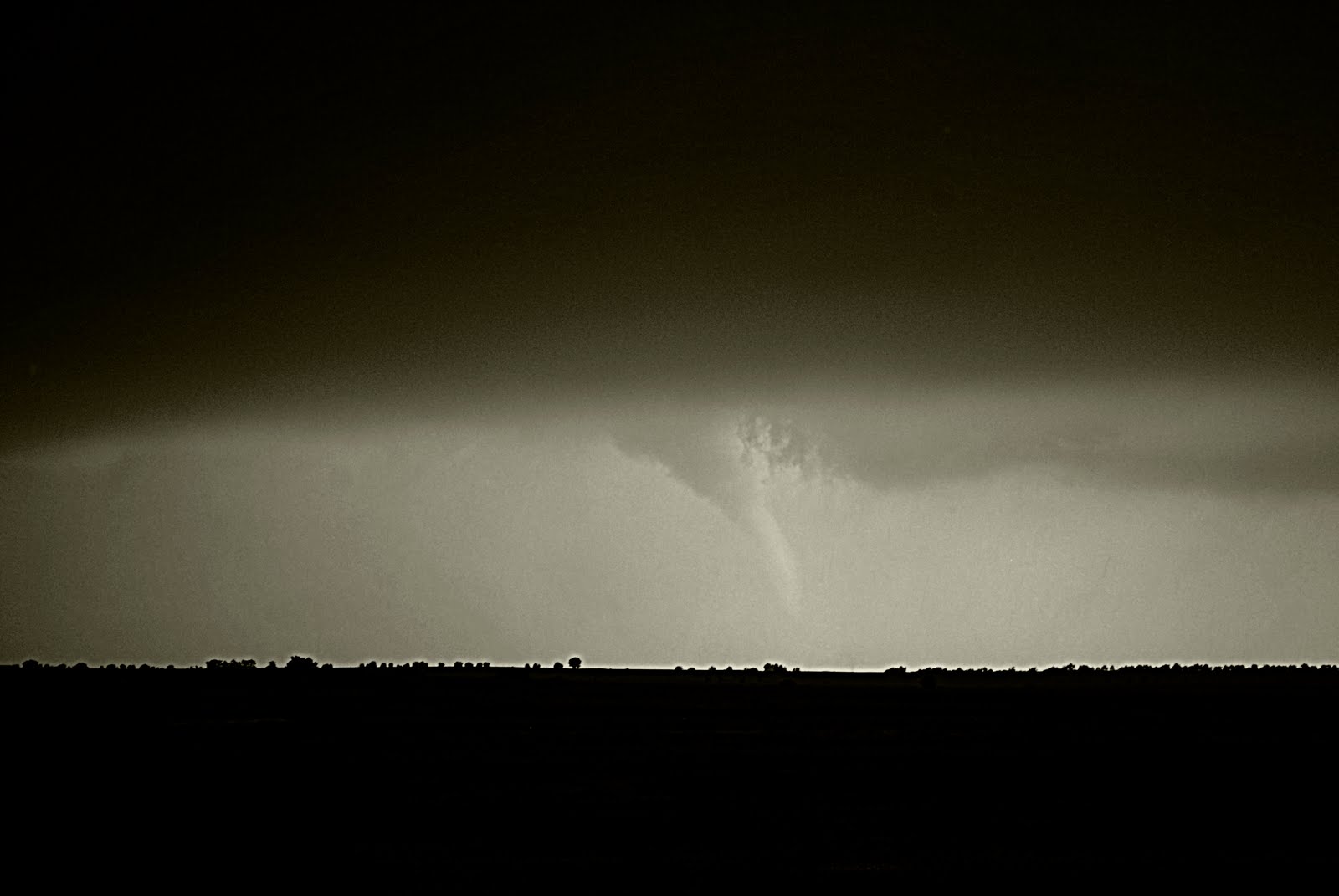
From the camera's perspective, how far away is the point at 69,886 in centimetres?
3067

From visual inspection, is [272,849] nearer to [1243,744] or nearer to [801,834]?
[801,834]

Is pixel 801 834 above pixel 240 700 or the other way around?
the other way around

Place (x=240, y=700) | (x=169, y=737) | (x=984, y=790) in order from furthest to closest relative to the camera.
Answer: (x=240, y=700), (x=169, y=737), (x=984, y=790)

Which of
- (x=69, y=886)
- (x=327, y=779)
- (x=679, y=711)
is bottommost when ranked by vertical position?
(x=69, y=886)

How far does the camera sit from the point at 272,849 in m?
36.5

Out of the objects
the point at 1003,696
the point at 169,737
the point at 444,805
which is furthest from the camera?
the point at 1003,696

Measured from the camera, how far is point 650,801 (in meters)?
47.5

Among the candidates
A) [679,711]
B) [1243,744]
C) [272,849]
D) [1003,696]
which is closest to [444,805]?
[272,849]

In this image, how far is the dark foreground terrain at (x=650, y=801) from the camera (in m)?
34.6

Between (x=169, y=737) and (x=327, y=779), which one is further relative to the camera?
(x=169, y=737)

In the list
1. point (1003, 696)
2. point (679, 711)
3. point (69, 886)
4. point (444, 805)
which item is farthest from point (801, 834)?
point (1003, 696)

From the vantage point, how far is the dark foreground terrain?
34.6 m

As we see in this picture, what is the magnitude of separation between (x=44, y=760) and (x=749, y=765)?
29.6 metres

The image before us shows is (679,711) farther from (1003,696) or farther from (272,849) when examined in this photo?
(272,849)
